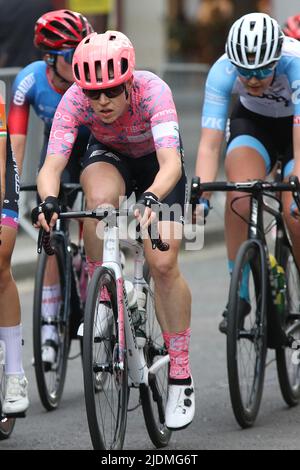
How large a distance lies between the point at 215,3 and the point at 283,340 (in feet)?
59.9

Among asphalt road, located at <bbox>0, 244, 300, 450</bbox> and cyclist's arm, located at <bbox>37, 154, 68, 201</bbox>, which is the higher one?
cyclist's arm, located at <bbox>37, 154, 68, 201</bbox>

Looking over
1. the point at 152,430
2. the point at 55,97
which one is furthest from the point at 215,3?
the point at 152,430

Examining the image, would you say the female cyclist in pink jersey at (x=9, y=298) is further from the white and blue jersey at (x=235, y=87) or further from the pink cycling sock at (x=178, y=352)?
the white and blue jersey at (x=235, y=87)

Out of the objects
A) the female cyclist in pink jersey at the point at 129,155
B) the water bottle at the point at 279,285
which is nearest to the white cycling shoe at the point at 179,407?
the female cyclist in pink jersey at the point at 129,155

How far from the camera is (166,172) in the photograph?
19.8 feet

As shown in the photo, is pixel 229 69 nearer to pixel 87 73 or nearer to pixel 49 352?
pixel 87 73

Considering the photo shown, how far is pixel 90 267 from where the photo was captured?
6367 millimetres

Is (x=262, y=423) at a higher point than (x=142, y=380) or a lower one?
lower

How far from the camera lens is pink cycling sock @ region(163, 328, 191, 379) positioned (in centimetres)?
642

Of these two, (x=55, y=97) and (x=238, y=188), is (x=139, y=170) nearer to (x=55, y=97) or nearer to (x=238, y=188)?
(x=238, y=188)

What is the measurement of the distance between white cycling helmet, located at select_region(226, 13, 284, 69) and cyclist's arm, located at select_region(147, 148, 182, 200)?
0.91 m

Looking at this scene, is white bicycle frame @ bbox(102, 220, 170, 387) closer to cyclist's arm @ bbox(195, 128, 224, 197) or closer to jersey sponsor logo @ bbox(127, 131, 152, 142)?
jersey sponsor logo @ bbox(127, 131, 152, 142)

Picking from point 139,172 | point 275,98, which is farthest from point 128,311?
point 275,98

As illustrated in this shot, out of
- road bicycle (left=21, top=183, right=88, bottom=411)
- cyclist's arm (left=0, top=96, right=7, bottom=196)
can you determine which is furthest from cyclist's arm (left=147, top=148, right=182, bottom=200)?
road bicycle (left=21, top=183, right=88, bottom=411)
